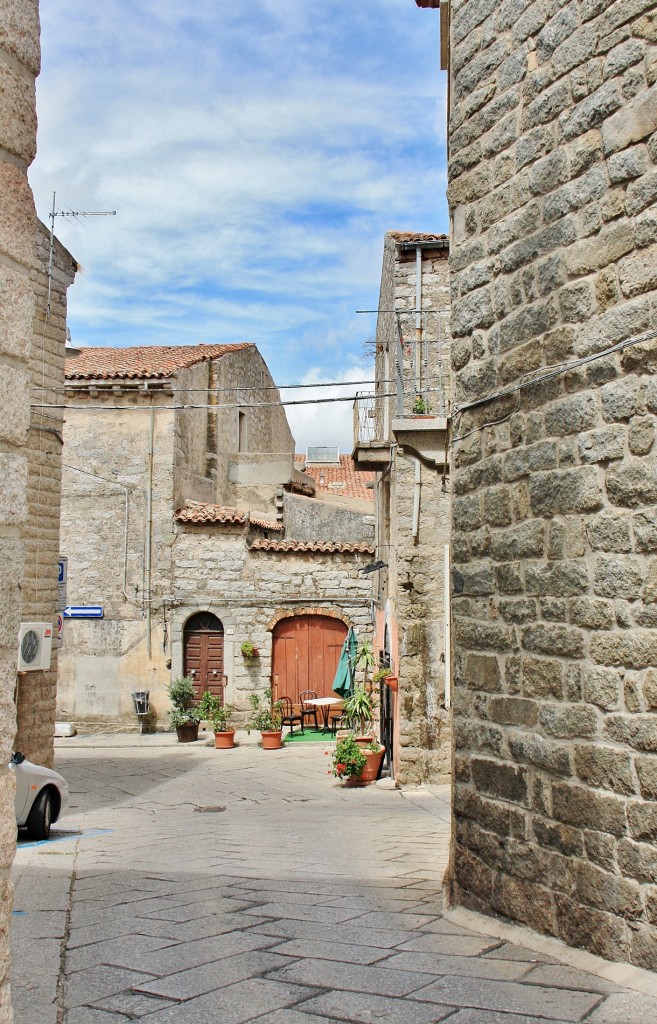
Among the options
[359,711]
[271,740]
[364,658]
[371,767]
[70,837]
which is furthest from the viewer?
[271,740]

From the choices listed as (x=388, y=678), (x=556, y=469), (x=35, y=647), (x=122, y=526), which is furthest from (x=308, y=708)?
Result: (x=556, y=469)

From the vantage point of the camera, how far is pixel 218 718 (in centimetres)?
1606

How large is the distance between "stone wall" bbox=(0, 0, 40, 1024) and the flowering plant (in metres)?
9.46

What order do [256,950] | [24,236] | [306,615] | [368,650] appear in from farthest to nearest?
[306,615] → [368,650] → [256,950] → [24,236]

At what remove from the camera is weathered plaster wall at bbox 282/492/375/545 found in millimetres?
21031

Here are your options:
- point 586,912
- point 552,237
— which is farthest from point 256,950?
point 552,237

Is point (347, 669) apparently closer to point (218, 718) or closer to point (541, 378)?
point (218, 718)

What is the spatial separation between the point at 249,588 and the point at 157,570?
74.5 inches

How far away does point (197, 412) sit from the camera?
808 inches

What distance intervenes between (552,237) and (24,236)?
269 centimetres

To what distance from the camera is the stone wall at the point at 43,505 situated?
10586 mm

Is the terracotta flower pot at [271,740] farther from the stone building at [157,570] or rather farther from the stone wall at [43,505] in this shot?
the stone wall at [43,505]

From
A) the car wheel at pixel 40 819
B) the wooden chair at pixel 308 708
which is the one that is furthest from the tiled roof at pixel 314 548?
the car wheel at pixel 40 819

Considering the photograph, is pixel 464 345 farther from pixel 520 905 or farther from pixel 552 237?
pixel 520 905
